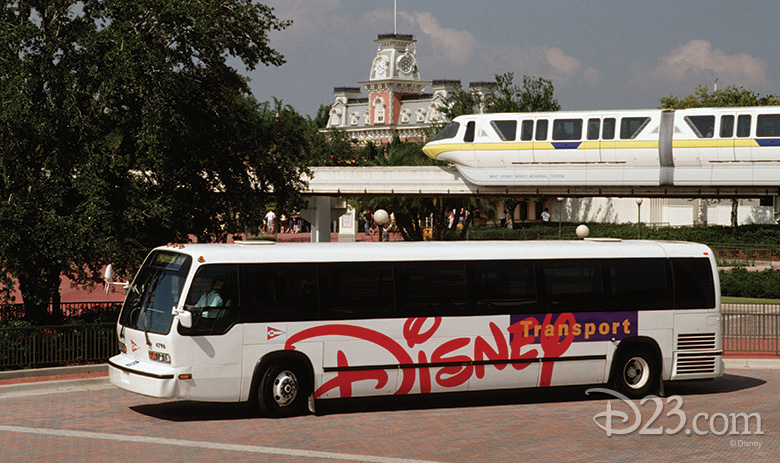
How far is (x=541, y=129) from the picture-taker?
1464 inches

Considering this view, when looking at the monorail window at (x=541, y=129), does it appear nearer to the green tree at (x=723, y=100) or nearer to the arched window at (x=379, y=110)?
the green tree at (x=723, y=100)

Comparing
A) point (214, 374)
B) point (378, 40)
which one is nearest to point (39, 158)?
point (214, 374)

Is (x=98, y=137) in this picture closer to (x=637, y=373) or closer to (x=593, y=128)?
(x=637, y=373)

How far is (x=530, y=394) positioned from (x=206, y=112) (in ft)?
32.5

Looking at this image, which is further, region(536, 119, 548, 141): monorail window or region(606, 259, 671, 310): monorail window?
region(536, 119, 548, 141): monorail window

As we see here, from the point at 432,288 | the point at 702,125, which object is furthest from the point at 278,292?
the point at 702,125

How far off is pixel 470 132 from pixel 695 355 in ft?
73.7

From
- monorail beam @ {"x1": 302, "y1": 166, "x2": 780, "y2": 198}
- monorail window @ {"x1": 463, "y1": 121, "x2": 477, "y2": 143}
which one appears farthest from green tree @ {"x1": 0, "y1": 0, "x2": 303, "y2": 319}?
monorail window @ {"x1": 463, "y1": 121, "x2": 477, "y2": 143}

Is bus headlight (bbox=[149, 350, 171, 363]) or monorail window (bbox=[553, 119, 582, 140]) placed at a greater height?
monorail window (bbox=[553, 119, 582, 140])

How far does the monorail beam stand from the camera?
122 ft

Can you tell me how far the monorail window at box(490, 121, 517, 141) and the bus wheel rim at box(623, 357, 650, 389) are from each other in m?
21.9

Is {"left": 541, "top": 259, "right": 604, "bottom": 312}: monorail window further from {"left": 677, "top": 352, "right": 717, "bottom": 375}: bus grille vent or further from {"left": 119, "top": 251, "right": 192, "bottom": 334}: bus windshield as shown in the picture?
{"left": 119, "top": 251, "right": 192, "bottom": 334}: bus windshield

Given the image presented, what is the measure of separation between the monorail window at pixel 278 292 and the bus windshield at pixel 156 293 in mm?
946

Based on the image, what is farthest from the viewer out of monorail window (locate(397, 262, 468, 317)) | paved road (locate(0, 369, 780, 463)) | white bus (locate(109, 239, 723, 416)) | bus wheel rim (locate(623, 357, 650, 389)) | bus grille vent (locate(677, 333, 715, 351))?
bus grille vent (locate(677, 333, 715, 351))
